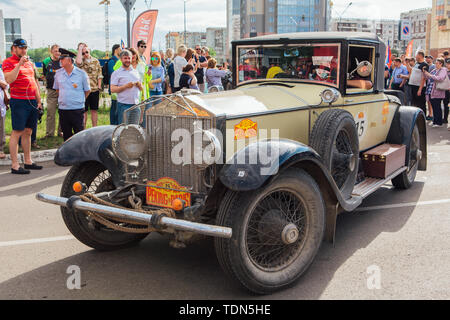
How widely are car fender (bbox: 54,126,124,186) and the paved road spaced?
79 cm

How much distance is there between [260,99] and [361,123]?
155cm

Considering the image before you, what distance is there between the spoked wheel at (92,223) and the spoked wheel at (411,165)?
358 cm

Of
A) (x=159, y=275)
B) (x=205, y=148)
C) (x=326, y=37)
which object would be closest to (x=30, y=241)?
(x=159, y=275)

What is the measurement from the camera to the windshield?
4919 mm

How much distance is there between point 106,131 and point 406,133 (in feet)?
12.8

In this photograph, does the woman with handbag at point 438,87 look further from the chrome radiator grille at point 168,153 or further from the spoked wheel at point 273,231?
the chrome radiator grille at point 168,153

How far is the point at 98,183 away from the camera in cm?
445

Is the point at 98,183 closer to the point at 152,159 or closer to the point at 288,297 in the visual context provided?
the point at 152,159

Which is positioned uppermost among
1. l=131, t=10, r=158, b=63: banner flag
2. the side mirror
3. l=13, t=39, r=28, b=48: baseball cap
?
l=131, t=10, r=158, b=63: banner flag

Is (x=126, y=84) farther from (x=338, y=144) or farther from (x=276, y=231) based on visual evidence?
(x=276, y=231)

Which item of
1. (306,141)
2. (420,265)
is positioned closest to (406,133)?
(306,141)

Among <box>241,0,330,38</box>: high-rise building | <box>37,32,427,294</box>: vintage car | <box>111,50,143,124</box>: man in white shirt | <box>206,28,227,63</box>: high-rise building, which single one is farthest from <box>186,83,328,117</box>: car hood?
<box>206,28,227,63</box>: high-rise building

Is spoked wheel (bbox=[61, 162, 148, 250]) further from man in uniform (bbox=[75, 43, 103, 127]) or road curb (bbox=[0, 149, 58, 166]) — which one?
man in uniform (bbox=[75, 43, 103, 127])
